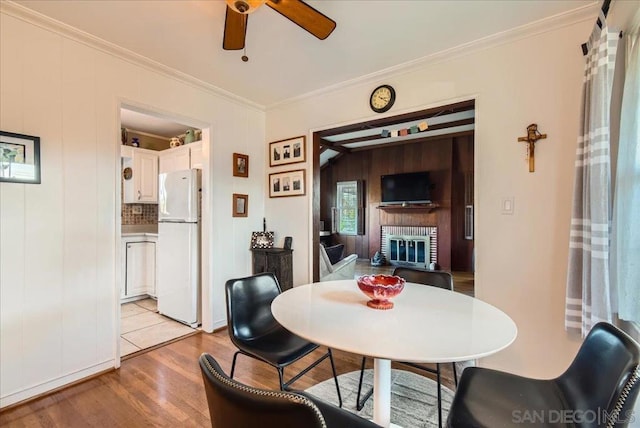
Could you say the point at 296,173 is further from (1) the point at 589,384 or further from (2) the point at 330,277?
(1) the point at 589,384

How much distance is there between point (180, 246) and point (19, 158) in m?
1.59

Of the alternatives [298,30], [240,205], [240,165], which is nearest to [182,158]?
[240,165]

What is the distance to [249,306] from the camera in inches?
72.9

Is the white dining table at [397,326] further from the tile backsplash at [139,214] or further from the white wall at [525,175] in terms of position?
the tile backsplash at [139,214]

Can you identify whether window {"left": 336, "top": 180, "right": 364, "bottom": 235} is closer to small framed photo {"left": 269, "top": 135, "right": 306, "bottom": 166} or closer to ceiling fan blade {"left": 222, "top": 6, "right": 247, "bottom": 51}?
small framed photo {"left": 269, "top": 135, "right": 306, "bottom": 166}

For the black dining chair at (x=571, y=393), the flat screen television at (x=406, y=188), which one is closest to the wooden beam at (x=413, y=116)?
the black dining chair at (x=571, y=393)

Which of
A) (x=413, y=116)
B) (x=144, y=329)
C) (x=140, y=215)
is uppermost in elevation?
(x=413, y=116)

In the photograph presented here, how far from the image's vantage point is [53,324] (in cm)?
205

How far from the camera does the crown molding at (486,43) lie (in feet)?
6.30

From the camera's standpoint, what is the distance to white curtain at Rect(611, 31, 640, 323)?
4.48 feet

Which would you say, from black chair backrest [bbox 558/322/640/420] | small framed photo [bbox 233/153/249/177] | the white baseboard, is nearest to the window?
small framed photo [bbox 233/153/249/177]

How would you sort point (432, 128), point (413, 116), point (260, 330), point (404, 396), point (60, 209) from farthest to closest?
point (432, 128)
point (413, 116)
point (60, 209)
point (404, 396)
point (260, 330)

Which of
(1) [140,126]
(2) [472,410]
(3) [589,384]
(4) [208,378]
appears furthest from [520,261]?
(1) [140,126]

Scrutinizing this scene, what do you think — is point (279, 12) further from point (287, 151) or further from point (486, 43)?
point (287, 151)
